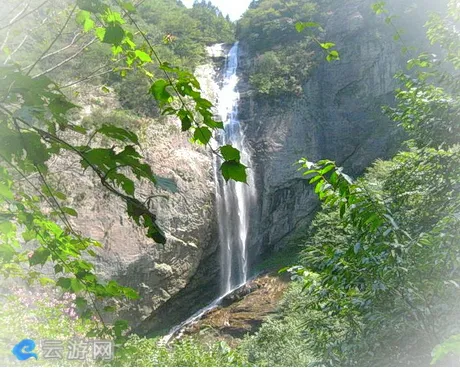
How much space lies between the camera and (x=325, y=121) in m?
16.0

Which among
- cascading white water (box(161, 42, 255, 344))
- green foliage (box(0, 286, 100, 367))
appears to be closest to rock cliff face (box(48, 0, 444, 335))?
cascading white water (box(161, 42, 255, 344))

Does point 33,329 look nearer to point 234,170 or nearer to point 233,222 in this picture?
point 234,170

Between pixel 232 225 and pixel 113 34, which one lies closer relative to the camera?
pixel 113 34

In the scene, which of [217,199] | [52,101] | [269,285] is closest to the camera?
[52,101]

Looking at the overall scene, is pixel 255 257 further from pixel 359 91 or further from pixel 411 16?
pixel 411 16

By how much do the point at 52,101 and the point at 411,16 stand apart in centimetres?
1699

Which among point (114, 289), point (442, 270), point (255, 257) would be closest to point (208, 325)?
point (255, 257)

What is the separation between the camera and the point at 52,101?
0.91m

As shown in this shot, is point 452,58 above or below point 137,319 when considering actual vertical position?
above

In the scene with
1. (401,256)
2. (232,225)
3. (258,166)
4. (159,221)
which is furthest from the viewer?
(258,166)

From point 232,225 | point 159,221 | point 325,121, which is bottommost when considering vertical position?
point 232,225

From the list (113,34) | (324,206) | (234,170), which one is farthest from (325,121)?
(234,170)

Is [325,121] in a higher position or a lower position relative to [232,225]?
higher

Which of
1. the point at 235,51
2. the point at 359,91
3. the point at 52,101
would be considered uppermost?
the point at 235,51
